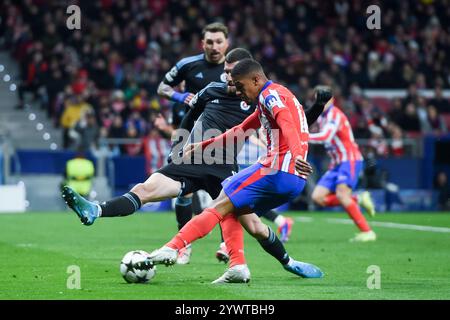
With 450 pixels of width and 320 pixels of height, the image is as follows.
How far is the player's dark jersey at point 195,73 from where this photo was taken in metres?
11.7

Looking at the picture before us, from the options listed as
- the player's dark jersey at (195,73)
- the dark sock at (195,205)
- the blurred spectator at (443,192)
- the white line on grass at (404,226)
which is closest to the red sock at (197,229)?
the player's dark jersey at (195,73)

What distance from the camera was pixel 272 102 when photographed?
8.75 metres

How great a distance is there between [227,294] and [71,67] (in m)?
18.8

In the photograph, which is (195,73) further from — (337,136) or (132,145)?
(132,145)

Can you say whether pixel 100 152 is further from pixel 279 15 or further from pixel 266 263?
pixel 266 263

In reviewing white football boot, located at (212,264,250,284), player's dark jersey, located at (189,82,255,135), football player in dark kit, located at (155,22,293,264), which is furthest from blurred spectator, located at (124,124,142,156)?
white football boot, located at (212,264,250,284)

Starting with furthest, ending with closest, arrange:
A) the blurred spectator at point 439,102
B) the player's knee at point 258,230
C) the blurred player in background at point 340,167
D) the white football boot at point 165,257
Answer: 1. the blurred spectator at point 439,102
2. the blurred player in background at point 340,167
3. the player's knee at point 258,230
4. the white football boot at point 165,257

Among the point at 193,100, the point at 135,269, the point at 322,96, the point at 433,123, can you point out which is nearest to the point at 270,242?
the point at 135,269

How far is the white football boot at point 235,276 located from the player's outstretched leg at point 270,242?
0.42 meters

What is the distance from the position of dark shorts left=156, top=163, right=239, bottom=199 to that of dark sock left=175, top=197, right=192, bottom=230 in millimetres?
1490

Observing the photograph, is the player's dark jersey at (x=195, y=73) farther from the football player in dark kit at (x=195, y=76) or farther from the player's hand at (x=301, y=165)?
the player's hand at (x=301, y=165)

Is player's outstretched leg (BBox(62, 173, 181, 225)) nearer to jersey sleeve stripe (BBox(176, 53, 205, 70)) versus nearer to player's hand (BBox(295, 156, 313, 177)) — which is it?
player's hand (BBox(295, 156, 313, 177))
